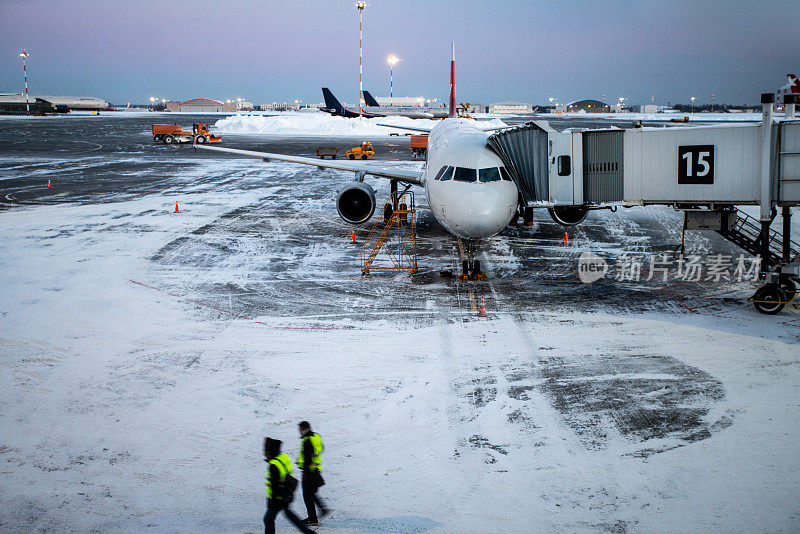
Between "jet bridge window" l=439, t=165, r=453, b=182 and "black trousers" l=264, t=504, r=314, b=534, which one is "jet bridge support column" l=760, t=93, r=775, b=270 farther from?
"black trousers" l=264, t=504, r=314, b=534

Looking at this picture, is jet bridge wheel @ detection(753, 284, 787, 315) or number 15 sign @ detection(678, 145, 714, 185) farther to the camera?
number 15 sign @ detection(678, 145, 714, 185)

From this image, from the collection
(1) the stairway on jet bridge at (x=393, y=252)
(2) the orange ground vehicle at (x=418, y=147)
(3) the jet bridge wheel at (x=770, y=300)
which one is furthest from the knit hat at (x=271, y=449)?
(2) the orange ground vehicle at (x=418, y=147)

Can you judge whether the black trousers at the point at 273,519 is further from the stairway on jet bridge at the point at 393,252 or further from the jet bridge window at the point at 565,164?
the jet bridge window at the point at 565,164

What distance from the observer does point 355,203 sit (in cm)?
2541

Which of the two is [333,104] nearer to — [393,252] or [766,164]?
[393,252]

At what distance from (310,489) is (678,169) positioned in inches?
575

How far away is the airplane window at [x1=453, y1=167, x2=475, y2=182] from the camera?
60.8 feet

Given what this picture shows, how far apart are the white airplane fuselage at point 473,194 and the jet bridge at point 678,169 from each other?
0.74m

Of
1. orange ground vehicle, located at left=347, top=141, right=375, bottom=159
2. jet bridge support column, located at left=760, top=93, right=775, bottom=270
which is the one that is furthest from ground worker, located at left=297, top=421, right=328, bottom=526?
orange ground vehicle, located at left=347, top=141, right=375, bottom=159

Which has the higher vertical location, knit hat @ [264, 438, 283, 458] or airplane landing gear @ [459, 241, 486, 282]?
airplane landing gear @ [459, 241, 486, 282]

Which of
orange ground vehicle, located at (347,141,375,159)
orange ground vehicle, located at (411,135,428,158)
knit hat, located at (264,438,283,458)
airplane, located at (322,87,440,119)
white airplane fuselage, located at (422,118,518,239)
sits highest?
airplane, located at (322,87,440,119)

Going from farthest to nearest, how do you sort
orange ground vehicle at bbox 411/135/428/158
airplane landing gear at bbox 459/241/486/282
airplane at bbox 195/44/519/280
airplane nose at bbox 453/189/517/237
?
orange ground vehicle at bbox 411/135/428/158 → airplane landing gear at bbox 459/241/486/282 → airplane at bbox 195/44/519/280 → airplane nose at bbox 453/189/517/237

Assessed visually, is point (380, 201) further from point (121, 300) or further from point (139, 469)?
point (139, 469)

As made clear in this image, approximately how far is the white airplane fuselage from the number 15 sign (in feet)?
15.6
